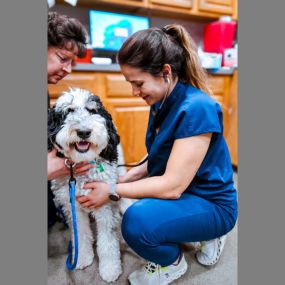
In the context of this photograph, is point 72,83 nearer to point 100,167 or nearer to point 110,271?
point 100,167

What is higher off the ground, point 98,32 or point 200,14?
point 200,14

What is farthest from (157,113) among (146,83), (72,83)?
(72,83)

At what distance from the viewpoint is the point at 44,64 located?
0.61 metres

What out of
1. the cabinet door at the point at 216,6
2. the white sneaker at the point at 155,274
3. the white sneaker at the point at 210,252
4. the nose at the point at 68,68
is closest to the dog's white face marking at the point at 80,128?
the nose at the point at 68,68

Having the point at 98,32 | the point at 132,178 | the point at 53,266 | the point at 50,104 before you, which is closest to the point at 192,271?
the point at 132,178

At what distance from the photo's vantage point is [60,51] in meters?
0.88

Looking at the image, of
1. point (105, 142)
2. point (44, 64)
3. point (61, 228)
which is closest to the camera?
point (44, 64)

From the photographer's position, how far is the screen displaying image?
1.14m

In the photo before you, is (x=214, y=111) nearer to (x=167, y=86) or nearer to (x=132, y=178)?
(x=167, y=86)

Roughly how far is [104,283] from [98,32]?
1126 mm

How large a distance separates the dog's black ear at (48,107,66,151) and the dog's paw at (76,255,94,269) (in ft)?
1.70

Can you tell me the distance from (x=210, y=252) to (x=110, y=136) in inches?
25.9

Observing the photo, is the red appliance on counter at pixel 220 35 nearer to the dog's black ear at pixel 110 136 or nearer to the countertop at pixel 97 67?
the countertop at pixel 97 67

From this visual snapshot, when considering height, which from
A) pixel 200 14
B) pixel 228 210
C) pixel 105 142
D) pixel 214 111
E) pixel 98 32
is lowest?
pixel 228 210
